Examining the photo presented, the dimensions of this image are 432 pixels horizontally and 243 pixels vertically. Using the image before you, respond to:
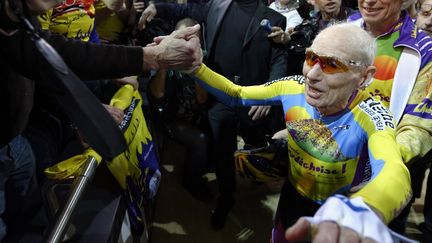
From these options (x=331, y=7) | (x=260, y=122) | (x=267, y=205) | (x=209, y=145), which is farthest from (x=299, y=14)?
(x=267, y=205)

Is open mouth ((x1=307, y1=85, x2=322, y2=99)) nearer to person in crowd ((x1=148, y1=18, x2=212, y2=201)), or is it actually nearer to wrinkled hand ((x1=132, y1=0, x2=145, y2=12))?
person in crowd ((x1=148, y1=18, x2=212, y2=201))

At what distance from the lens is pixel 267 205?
3035mm

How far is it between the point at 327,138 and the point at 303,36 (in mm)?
1439

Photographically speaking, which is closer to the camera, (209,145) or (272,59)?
(272,59)

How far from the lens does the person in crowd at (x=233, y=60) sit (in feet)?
8.70

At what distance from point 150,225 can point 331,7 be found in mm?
2064

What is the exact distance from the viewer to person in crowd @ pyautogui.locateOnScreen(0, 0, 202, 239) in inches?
41.8

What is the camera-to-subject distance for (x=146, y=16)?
2.81 m

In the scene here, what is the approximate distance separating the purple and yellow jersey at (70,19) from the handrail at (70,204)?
0.75 m

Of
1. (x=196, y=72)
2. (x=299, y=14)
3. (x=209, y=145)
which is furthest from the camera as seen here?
(x=299, y=14)

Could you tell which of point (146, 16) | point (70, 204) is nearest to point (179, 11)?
point (146, 16)

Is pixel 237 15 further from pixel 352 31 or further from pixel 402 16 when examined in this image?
pixel 352 31

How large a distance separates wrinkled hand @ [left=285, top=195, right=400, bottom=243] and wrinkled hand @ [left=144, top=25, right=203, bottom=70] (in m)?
0.87

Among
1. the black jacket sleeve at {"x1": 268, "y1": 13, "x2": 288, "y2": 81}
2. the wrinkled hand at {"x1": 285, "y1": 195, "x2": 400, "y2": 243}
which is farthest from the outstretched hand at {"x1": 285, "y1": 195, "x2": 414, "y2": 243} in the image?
the black jacket sleeve at {"x1": 268, "y1": 13, "x2": 288, "y2": 81}
